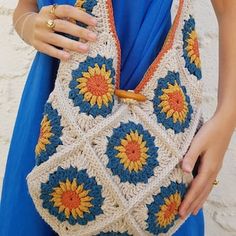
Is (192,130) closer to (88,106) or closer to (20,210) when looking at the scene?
(88,106)

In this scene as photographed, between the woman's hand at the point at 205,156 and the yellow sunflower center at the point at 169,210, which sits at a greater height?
the woman's hand at the point at 205,156

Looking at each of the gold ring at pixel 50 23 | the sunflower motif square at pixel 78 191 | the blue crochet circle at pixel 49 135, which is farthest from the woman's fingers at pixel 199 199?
the gold ring at pixel 50 23

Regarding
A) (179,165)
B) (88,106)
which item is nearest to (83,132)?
(88,106)

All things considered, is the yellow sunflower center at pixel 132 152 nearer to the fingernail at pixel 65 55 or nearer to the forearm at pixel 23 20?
the fingernail at pixel 65 55

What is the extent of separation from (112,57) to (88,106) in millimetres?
75

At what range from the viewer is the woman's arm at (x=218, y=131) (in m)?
0.75

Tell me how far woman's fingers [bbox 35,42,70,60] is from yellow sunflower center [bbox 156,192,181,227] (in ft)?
0.76

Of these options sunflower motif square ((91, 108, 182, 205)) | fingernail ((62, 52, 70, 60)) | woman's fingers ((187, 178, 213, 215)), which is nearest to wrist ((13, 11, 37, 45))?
fingernail ((62, 52, 70, 60))

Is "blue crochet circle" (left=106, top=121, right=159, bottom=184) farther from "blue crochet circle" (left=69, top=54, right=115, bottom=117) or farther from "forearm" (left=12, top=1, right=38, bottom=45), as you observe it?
"forearm" (left=12, top=1, right=38, bottom=45)

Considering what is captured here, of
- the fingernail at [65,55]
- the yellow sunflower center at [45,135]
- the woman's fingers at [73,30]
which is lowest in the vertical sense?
the yellow sunflower center at [45,135]

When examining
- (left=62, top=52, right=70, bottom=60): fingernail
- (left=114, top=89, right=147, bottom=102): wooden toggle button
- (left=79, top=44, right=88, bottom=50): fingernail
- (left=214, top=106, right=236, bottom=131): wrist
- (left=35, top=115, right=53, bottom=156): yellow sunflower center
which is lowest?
(left=35, top=115, right=53, bottom=156): yellow sunflower center

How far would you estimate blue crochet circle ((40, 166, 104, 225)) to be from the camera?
27.6 inches

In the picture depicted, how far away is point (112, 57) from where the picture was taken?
74 cm

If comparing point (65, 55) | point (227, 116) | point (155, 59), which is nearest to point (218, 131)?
point (227, 116)
